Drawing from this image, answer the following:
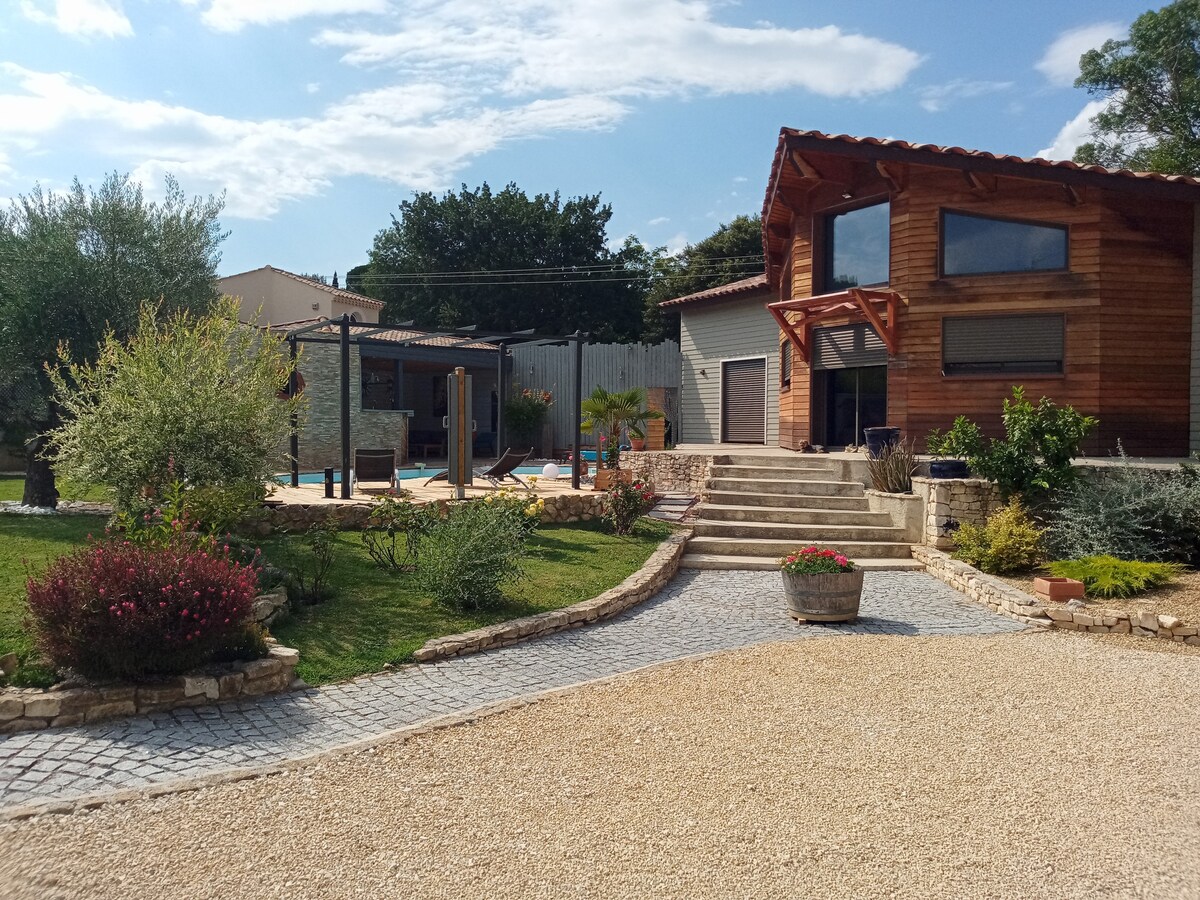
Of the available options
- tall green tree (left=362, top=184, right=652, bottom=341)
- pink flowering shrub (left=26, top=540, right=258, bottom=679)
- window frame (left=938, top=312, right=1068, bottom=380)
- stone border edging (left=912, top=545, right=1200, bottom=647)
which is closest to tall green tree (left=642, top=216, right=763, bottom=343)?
tall green tree (left=362, top=184, right=652, bottom=341)

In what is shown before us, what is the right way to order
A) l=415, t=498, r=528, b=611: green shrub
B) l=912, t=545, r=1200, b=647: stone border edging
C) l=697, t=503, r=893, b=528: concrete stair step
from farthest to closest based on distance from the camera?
l=697, t=503, r=893, b=528: concrete stair step < l=912, t=545, r=1200, b=647: stone border edging < l=415, t=498, r=528, b=611: green shrub

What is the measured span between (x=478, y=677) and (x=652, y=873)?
3.02 metres

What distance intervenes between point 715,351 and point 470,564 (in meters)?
14.8

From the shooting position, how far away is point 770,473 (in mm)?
13766

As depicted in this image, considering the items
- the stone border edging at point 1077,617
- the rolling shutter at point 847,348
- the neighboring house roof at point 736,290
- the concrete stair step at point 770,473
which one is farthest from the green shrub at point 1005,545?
the neighboring house roof at point 736,290

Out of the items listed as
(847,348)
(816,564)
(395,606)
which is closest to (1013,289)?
(847,348)

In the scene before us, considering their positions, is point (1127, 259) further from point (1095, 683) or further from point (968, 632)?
point (1095, 683)

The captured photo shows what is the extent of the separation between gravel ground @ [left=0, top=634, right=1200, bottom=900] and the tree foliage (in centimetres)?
484

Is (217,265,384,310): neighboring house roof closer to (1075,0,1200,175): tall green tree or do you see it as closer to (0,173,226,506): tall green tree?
(0,173,226,506): tall green tree

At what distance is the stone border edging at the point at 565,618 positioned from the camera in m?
7.05

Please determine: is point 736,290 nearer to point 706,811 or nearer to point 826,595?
point 826,595

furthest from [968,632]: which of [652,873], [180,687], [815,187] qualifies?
[815,187]

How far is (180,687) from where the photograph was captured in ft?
18.7

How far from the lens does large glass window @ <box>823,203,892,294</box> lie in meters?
14.9
